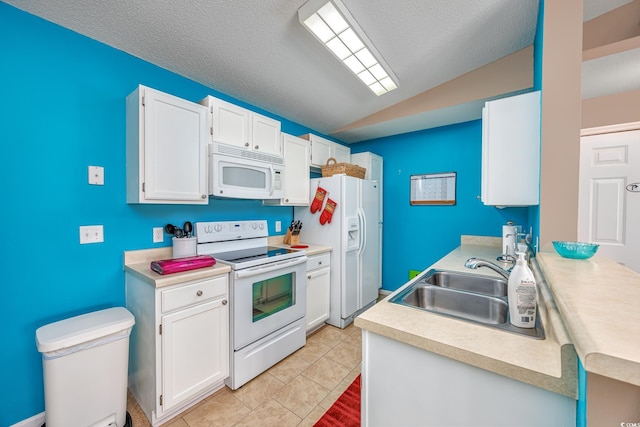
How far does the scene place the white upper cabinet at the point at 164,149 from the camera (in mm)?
1655

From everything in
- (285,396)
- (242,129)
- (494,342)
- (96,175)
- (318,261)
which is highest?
(242,129)

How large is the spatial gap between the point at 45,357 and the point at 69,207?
0.86 meters

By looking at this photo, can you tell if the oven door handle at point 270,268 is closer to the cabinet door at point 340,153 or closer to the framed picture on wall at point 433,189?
the cabinet door at point 340,153

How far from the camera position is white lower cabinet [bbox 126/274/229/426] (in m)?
1.49

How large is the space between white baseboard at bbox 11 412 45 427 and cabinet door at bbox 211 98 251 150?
81.4 inches

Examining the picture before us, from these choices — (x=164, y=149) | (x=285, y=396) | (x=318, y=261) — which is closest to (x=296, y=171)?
(x=318, y=261)

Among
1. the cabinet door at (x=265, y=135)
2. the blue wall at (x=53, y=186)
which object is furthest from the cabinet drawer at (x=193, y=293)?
the cabinet door at (x=265, y=135)

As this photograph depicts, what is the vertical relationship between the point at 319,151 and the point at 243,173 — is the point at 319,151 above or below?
above

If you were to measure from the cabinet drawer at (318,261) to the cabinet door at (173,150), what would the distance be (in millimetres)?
1159

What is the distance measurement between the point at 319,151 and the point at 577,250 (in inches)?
97.6

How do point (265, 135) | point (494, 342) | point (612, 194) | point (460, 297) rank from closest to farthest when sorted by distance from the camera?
point (494, 342), point (460, 297), point (612, 194), point (265, 135)

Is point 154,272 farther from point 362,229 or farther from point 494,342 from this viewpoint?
point 362,229

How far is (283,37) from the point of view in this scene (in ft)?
6.08

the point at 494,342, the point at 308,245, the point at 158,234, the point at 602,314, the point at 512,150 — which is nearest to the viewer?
the point at 602,314
